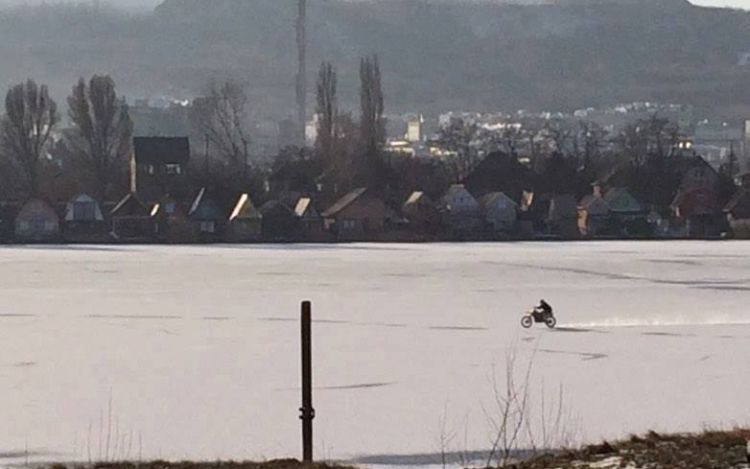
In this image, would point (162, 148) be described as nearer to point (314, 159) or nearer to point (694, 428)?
point (314, 159)

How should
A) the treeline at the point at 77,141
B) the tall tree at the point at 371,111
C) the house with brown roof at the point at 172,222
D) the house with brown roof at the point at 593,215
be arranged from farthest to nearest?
1. the tall tree at the point at 371,111
2. the treeline at the point at 77,141
3. the house with brown roof at the point at 593,215
4. the house with brown roof at the point at 172,222

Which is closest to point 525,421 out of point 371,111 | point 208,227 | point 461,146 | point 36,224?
point 208,227

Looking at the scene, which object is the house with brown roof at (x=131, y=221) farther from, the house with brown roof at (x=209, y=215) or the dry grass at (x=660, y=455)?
the dry grass at (x=660, y=455)

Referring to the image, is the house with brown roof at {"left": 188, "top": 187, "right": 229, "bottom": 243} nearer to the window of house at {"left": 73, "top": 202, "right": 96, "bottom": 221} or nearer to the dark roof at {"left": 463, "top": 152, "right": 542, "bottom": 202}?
the window of house at {"left": 73, "top": 202, "right": 96, "bottom": 221}

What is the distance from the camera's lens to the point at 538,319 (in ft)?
61.0

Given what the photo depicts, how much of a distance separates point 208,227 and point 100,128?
19777mm

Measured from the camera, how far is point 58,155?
87312 millimetres

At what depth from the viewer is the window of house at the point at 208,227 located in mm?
55672

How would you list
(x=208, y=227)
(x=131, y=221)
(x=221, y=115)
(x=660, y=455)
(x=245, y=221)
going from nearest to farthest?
(x=660, y=455) < (x=208, y=227) < (x=245, y=221) < (x=131, y=221) < (x=221, y=115)

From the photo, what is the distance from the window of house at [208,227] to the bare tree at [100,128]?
14.8 meters

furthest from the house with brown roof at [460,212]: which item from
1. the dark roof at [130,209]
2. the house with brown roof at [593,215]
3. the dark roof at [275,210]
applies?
the dark roof at [130,209]

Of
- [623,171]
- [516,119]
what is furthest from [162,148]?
[516,119]

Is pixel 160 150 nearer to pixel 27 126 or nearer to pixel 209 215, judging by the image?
pixel 27 126

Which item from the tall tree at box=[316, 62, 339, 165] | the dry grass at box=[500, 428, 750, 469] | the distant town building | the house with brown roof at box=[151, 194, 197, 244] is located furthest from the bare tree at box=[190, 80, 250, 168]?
the dry grass at box=[500, 428, 750, 469]
